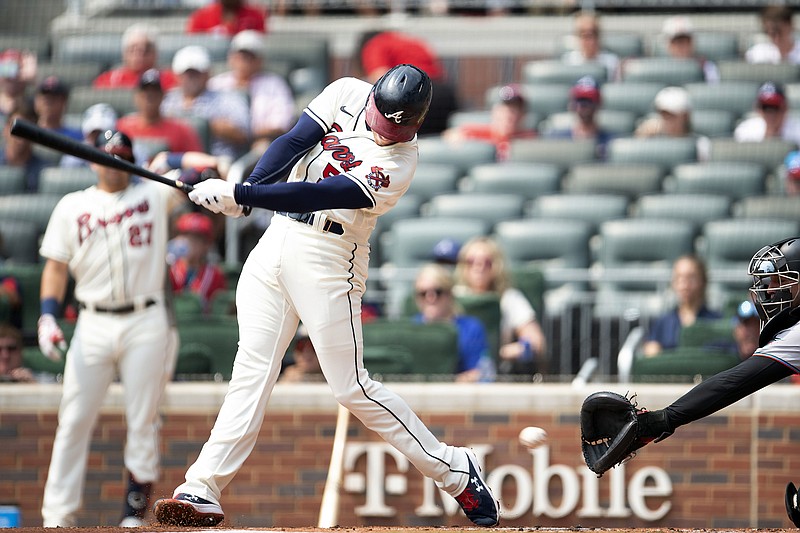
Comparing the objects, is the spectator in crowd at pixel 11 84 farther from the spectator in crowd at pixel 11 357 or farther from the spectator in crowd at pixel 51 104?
the spectator in crowd at pixel 11 357

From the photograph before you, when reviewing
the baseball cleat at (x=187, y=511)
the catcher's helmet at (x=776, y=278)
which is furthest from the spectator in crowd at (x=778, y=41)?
the baseball cleat at (x=187, y=511)

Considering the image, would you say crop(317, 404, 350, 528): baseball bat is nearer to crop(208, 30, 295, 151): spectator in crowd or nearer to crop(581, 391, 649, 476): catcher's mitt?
crop(581, 391, 649, 476): catcher's mitt

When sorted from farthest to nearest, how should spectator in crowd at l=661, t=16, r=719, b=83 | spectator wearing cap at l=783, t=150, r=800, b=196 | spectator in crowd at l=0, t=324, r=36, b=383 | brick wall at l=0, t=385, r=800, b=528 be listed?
spectator in crowd at l=661, t=16, r=719, b=83 → spectator wearing cap at l=783, t=150, r=800, b=196 → spectator in crowd at l=0, t=324, r=36, b=383 → brick wall at l=0, t=385, r=800, b=528

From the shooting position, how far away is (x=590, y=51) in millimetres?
11125

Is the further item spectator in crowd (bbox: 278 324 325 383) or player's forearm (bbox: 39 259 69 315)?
spectator in crowd (bbox: 278 324 325 383)

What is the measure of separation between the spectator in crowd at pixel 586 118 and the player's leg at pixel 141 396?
4.28m

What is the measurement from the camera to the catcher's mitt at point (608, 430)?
4.74 meters

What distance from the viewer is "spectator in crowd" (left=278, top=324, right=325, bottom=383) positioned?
25.3 ft

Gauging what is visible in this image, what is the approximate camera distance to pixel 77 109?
1063 centimetres

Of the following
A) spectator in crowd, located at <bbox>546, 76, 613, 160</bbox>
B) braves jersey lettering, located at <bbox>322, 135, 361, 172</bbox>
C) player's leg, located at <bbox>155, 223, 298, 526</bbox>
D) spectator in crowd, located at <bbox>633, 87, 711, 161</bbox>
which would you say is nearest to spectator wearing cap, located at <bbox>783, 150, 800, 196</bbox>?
spectator in crowd, located at <bbox>633, 87, 711, 161</bbox>

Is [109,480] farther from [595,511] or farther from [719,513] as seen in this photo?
[719,513]

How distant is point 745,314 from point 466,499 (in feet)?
8.93

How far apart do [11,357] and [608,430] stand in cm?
419

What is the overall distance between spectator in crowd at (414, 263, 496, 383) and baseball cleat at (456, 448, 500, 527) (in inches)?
91.9
